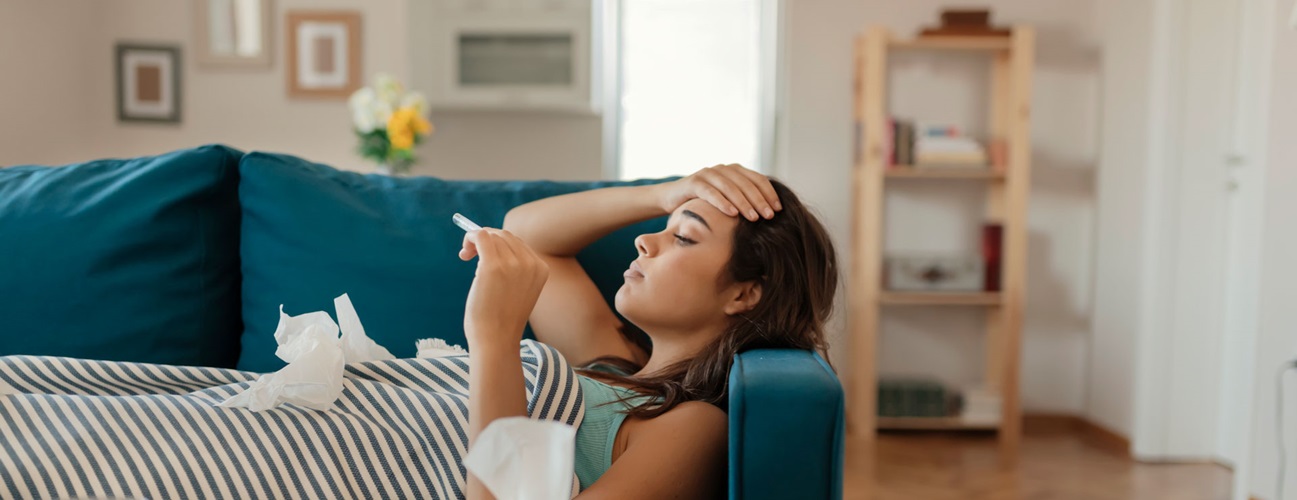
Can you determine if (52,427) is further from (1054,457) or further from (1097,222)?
(1097,222)

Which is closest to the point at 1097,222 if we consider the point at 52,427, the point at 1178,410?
the point at 1178,410

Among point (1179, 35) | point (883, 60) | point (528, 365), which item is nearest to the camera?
point (528, 365)

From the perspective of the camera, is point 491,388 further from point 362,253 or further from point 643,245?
point 362,253

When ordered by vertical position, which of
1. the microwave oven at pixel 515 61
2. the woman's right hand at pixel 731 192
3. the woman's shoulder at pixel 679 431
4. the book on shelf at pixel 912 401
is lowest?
the book on shelf at pixel 912 401

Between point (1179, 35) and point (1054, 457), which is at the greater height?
point (1179, 35)

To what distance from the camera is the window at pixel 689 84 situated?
4.51m

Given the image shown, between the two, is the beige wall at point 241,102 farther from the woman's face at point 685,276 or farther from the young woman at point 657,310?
the woman's face at point 685,276

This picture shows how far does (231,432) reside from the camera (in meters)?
1.23

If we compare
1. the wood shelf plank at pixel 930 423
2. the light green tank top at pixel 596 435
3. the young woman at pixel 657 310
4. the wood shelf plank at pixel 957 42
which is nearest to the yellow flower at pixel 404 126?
the wood shelf plank at pixel 957 42

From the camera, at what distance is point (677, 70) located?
14.9 feet

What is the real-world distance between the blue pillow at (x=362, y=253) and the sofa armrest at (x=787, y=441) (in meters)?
0.72

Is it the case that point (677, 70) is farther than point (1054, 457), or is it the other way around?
point (677, 70)

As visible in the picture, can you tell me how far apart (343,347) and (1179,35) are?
3408 mm

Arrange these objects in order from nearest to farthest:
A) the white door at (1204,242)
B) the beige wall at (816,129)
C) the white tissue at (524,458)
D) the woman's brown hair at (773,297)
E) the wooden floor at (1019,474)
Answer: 1. the white tissue at (524,458)
2. the woman's brown hair at (773,297)
3. the wooden floor at (1019,474)
4. the white door at (1204,242)
5. the beige wall at (816,129)
